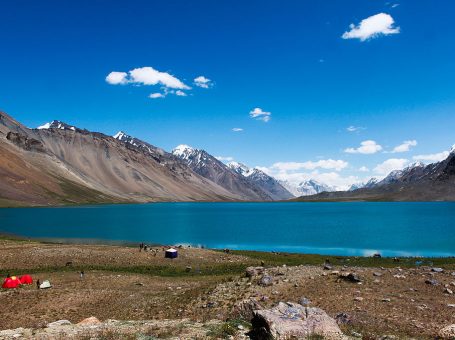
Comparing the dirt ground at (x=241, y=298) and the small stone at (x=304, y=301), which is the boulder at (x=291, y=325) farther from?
the small stone at (x=304, y=301)

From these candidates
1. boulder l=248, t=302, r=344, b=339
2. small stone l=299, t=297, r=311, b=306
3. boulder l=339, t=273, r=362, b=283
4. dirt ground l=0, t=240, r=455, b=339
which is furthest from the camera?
boulder l=339, t=273, r=362, b=283

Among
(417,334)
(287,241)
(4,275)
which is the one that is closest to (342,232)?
(287,241)

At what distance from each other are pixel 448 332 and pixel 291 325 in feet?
24.8

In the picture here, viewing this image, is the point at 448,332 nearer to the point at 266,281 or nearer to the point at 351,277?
the point at 351,277

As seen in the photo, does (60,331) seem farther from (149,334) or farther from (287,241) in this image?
(287,241)

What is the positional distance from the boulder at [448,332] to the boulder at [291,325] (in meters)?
4.95

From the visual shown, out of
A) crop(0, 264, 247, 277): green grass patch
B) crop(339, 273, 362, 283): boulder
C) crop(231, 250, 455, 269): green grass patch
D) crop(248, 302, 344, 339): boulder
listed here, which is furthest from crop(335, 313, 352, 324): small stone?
crop(231, 250, 455, 269): green grass patch

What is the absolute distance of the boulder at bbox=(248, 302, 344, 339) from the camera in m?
17.9

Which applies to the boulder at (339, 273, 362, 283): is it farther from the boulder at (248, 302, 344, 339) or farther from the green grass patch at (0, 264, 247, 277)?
the green grass patch at (0, 264, 247, 277)

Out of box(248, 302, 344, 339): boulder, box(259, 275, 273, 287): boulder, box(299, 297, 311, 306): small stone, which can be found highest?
box(248, 302, 344, 339): boulder

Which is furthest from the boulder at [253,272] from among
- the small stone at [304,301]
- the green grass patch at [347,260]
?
the green grass patch at [347,260]

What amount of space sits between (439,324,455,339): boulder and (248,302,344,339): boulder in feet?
16.3

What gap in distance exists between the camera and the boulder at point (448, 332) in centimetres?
1931

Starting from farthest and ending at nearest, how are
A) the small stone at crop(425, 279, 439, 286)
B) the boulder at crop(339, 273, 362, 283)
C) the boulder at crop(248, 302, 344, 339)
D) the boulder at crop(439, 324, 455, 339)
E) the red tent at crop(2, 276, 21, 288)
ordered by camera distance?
the red tent at crop(2, 276, 21, 288), the boulder at crop(339, 273, 362, 283), the small stone at crop(425, 279, 439, 286), the boulder at crop(439, 324, 455, 339), the boulder at crop(248, 302, 344, 339)
